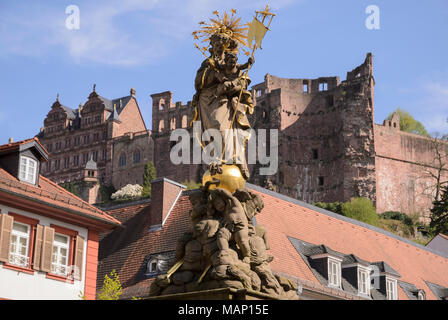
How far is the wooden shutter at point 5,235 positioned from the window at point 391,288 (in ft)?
48.5

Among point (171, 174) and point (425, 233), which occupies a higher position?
point (171, 174)

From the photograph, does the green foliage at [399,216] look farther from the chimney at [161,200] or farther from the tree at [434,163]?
the chimney at [161,200]

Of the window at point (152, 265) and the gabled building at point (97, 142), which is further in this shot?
A: the gabled building at point (97, 142)

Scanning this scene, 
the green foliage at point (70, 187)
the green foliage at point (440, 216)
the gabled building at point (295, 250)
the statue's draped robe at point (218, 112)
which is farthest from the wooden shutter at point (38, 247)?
the green foliage at point (70, 187)

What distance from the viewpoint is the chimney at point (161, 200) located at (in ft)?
99.6

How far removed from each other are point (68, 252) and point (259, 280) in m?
14.6

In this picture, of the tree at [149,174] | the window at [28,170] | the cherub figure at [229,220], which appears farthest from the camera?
the tree at [149,174]

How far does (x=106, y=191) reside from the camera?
374ft

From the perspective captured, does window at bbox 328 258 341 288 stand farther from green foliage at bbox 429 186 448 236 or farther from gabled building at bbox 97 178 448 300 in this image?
green foliage at bbox 429 186 448 236

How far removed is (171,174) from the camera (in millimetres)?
111938

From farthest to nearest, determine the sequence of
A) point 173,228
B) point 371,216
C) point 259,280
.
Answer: point 371,216 < point 173,228 < point 259,280
